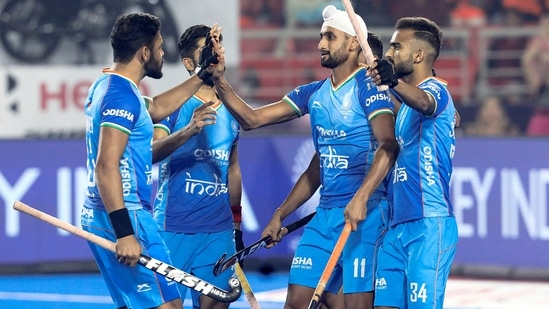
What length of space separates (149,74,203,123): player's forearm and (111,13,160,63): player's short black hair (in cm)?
74

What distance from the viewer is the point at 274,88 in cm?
1841

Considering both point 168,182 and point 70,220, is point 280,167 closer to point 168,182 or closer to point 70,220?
point 70,220

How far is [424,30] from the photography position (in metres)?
8.02

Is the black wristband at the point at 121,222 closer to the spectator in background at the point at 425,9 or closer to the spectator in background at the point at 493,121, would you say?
the spectator in background at the point at 493,121

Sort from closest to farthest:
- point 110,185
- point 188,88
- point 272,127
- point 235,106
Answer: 1. point 110,185
2. point 188,88
3. point 235,106
4. point 272,127

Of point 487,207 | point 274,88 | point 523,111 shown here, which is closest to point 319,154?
point 487,207

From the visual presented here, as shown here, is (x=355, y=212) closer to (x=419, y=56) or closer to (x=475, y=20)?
(x=419, y=56)

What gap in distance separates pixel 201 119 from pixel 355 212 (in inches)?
47.3

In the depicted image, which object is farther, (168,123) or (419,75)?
(168,123)

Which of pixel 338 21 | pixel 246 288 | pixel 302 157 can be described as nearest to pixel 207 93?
pixel 338 21

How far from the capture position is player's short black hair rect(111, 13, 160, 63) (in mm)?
7379

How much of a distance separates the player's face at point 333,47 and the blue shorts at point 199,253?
142 centimetres

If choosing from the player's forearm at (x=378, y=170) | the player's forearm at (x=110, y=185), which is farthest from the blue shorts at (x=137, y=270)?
the player's forearm at (x=378, y=170)

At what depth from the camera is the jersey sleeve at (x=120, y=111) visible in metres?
7.09
